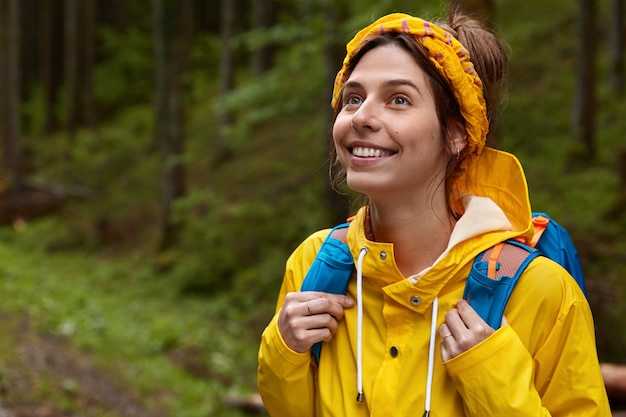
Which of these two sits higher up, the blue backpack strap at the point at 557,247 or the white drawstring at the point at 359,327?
the blue backpack strap at the point at 557,247

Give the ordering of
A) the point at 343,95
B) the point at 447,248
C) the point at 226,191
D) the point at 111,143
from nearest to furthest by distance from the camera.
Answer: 1. the point at 447,248
2. the point at 343,95
3. the point at 226,191
4. the point at 111,143

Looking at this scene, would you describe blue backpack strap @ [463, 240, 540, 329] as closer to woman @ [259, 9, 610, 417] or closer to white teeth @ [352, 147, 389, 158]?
woman @ [259, 9, 610, 417]

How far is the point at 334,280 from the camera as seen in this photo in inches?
91.4

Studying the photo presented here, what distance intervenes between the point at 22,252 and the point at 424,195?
718 inches

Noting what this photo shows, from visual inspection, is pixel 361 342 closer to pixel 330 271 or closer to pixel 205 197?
pixel 330 271

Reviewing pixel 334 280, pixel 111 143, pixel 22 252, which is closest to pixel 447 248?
pixel 334 280

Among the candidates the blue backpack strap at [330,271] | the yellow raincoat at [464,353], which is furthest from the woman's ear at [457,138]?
the blue backpack strap at [330,271]

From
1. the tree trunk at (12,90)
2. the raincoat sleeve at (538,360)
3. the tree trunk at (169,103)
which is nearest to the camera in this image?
the raincoat sleeve at (538,360)

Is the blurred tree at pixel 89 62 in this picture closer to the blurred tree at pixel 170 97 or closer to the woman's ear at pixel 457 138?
the blurred tree at pixel 170 97

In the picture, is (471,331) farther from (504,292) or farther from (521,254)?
(521,254)

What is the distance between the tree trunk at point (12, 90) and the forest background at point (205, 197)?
0.33 ft

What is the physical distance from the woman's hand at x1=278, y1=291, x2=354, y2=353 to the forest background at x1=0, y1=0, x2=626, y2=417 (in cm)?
91

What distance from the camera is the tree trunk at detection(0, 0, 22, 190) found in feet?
76.4

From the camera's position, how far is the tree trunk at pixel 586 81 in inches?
552
